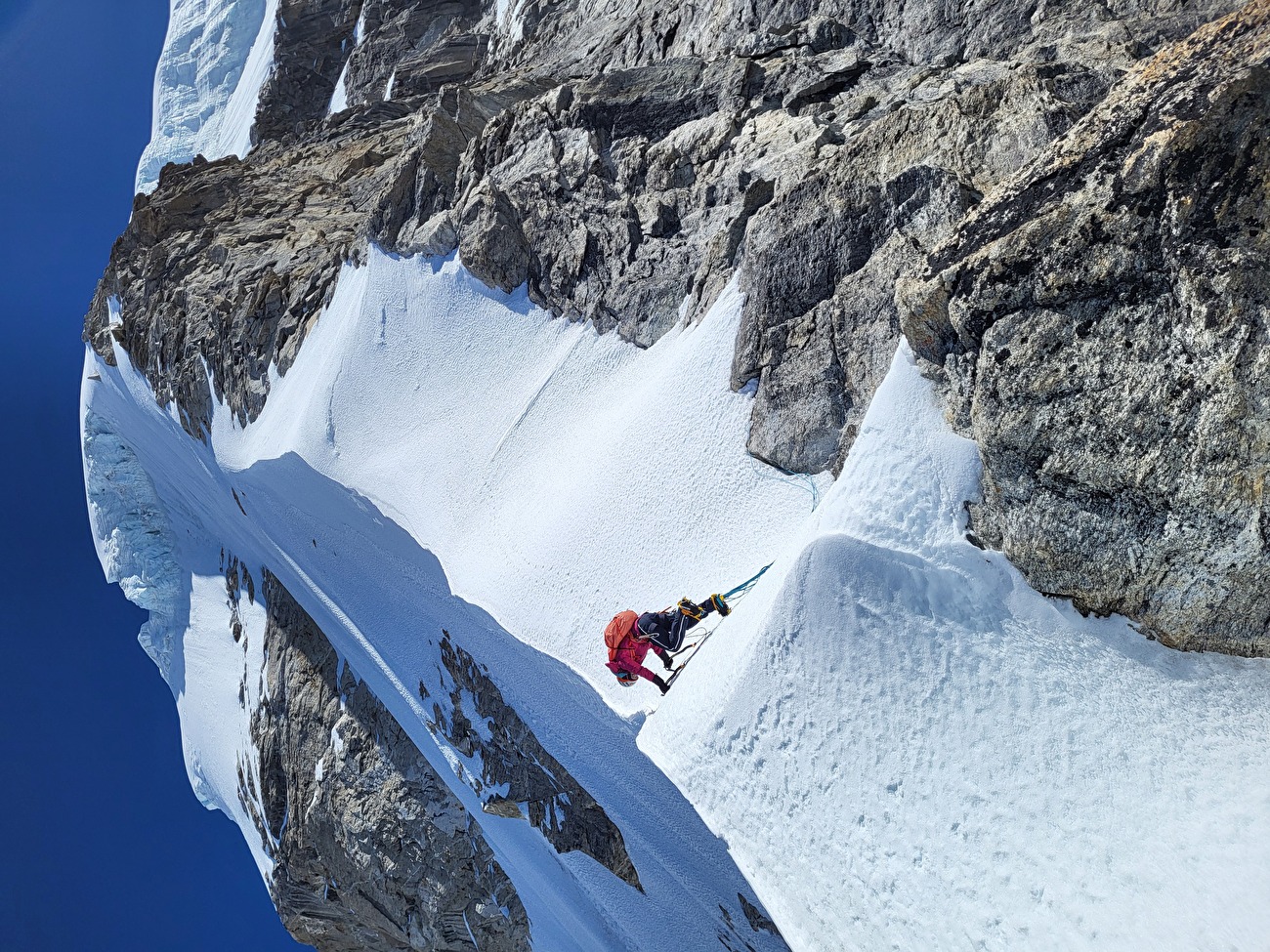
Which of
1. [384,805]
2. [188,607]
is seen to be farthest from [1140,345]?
[188,607]

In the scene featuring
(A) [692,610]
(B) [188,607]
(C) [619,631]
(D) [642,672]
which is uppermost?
(B) [188,607]

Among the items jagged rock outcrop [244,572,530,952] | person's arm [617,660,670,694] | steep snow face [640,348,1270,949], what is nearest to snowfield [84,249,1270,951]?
steep snow face [640,348,1270,949]

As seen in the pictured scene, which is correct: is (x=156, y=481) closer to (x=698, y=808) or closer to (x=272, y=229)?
(x=272, y=229)

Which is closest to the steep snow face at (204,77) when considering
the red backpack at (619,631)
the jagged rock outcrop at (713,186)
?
the jagged rock outcrop at (713,186)

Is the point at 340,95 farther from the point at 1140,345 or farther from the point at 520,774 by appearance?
the point at 1140,345

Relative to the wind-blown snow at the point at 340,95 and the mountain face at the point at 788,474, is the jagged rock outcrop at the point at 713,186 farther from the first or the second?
the wind-blown snow at the point at 340,95

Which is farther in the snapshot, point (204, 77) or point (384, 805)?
point (204, 77)
